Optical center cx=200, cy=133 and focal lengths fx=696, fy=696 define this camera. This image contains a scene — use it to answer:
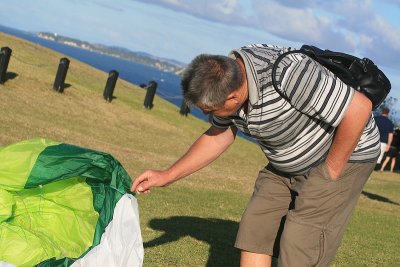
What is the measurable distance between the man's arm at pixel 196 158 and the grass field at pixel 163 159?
1.57 m

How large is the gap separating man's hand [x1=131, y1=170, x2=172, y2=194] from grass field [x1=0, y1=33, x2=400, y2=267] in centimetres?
155

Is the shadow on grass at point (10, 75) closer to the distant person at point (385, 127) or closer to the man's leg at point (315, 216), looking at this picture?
the distant person at point (385, 127)

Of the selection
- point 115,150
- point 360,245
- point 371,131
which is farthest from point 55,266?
point 115,150

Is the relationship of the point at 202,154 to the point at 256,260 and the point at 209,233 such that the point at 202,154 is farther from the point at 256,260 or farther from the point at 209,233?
the point at 209,233

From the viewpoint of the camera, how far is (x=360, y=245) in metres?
9.84

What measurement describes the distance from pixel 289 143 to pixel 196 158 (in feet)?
3.12

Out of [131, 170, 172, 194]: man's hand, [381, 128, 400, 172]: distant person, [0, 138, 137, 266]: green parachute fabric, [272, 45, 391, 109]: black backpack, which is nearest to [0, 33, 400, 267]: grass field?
[381, 128, 400, 172]: distant person

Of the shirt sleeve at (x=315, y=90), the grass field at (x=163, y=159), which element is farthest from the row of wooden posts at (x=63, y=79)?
the shirt sleeve at (x=315, y=90)

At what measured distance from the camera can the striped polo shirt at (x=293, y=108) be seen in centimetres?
411

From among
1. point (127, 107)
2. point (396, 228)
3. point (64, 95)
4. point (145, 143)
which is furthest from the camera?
point (127, 107)

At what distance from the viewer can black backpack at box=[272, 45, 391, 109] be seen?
442 cm

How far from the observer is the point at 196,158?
205 inches

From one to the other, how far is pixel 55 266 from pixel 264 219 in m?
1.50

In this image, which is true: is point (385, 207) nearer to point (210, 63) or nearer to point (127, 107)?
point (127, 107)
